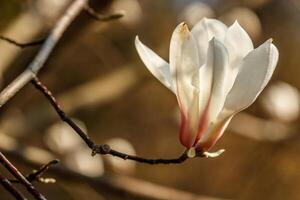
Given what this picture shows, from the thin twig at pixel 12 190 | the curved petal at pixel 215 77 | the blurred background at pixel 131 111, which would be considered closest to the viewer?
the thin twig at pixel 12 190

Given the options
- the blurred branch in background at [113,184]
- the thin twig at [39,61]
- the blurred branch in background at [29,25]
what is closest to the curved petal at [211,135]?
the thin twig at [39,61]

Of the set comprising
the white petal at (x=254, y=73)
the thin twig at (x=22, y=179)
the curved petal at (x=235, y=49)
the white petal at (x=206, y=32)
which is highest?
the thin twig at (x=22, y=179)

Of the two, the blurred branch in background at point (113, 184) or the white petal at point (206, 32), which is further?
the blurred branch in background at point (113, 184)

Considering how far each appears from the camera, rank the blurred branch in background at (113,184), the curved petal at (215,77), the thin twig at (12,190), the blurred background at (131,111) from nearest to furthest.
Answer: the thin twig at (12,190)
the curved petal at (215,77)
the blurred branch in background at (113,184)
the blurred background at (131,111)

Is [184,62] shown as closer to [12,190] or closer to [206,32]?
[206,32]

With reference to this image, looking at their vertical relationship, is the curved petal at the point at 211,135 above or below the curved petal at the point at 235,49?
below

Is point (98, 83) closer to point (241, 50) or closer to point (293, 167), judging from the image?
point (293, 167)

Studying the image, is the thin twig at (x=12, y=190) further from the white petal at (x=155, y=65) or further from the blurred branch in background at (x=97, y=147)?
the white petal at (x=155, y=65)

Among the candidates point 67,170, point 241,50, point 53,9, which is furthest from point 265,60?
point 53,9
